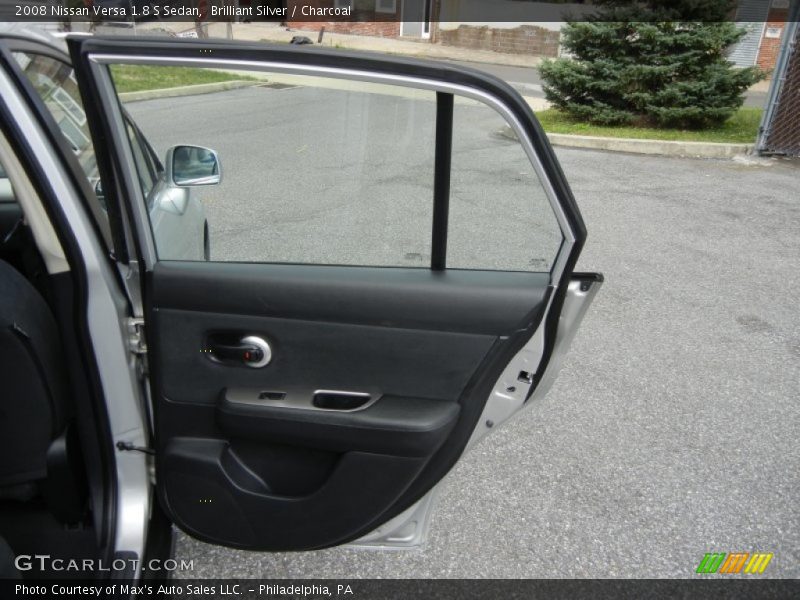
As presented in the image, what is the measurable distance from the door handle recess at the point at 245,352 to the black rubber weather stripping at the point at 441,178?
1.67 ft

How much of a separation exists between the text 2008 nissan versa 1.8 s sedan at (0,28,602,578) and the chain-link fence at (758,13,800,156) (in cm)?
894

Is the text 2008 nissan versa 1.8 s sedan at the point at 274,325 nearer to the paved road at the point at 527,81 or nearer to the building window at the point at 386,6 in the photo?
the paved road at the point at 527,81

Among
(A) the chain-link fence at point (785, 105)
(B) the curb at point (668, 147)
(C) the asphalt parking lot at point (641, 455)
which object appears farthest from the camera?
(B) the curb at point (668, 147)

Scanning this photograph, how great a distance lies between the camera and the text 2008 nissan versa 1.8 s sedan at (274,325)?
160 centimetres

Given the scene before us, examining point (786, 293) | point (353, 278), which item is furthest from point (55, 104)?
point (786, 293)

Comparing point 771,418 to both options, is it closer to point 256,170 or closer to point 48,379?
point 256,170

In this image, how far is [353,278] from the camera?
171 cm

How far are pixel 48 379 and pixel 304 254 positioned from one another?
74 cm

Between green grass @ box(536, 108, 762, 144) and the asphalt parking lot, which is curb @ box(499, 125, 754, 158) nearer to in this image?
green grass @ box(536, 108, 762, 144)

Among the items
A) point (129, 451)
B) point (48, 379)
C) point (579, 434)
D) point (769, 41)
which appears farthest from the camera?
point (769, 41)

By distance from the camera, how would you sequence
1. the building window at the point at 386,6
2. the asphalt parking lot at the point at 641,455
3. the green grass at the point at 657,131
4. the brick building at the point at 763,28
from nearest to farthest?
1. the asphalt parking lot at the point at 641,455
2. the green grass at the point at 657,131
3. the brick building at the point at 763,28
4. the building window at the point at 386,6

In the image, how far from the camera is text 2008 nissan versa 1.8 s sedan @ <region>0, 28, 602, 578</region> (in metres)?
1.60

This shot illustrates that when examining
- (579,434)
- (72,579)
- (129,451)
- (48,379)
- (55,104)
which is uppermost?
(55,104)

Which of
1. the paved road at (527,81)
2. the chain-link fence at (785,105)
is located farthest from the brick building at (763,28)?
the chain-link fence at (785,105)
